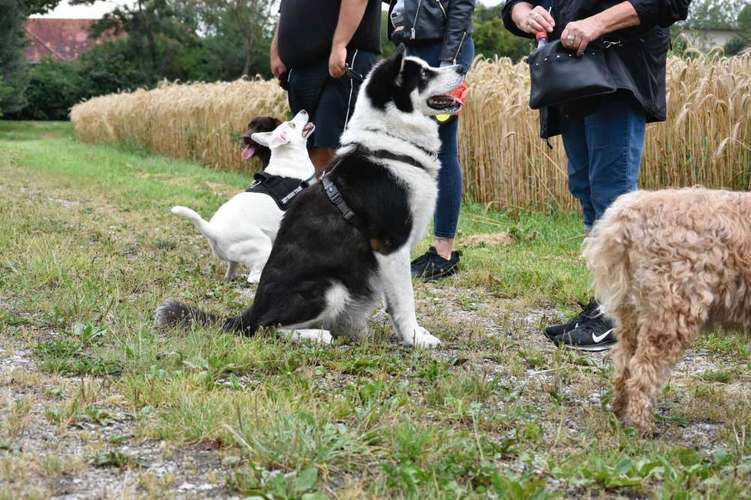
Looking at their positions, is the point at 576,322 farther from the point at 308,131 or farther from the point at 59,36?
the point at 59,36

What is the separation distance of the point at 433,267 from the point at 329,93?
1.49 metres

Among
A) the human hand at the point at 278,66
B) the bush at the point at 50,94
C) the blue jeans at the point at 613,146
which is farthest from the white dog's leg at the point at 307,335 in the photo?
the bush at the point at 50,94

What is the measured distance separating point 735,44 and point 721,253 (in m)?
15.3

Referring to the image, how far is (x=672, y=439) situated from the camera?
301 centimetres

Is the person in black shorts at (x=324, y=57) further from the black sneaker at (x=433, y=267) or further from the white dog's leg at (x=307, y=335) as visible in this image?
the white dog's leg at (x=307, y=335)

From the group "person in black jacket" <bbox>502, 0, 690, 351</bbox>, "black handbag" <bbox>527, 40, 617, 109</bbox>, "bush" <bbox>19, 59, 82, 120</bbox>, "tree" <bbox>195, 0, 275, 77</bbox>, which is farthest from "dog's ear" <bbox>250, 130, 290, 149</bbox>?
"bush" <bbox>19, 59, 82, 120</bbox>

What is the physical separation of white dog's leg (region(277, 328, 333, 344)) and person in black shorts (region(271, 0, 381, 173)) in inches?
78.0

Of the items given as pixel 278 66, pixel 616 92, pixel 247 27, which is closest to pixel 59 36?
pixel 247 27

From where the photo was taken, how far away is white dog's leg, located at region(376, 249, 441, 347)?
4391 mm

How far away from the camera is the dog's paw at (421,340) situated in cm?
434

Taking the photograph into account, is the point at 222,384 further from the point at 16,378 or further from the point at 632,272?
the point at 632,272

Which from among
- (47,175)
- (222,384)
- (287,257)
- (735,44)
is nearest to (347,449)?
(222,384)

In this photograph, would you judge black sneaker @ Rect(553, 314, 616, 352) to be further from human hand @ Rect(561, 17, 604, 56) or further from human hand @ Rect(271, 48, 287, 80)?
human hand @ Rect(271, 48, 287, 80)

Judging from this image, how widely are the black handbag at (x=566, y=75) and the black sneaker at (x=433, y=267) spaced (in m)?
2.14
